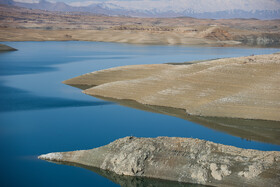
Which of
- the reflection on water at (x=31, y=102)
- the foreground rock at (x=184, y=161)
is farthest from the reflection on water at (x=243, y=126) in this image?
the reflection on water at (x=31, y=102)

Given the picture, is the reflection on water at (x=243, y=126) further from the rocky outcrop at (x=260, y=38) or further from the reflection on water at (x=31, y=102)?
the rocky outcrop at (x=260, y=38)

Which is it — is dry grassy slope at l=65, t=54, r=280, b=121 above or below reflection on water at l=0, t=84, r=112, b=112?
above

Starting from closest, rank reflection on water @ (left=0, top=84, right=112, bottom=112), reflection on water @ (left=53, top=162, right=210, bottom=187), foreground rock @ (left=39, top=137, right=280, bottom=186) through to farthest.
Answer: foreground rock @ (left=39, top=137, right=280, bottom=186) → reflection on water @ (left=53, top=162, right=210, bottom=187) → reflection on water @ (left=0, top=84, right=112, bottom=112)

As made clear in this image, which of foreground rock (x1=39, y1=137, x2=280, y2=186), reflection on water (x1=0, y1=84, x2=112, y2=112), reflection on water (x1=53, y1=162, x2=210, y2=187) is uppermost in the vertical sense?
foreground rock (x1=39, y1=137, x2=280, y2=186)

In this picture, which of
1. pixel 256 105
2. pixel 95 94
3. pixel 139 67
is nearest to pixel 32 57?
pixel 139 67

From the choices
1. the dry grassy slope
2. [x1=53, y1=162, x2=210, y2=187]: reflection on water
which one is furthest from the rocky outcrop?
[x1=53, y1=162, x2=210, y2=187]: reflection on water

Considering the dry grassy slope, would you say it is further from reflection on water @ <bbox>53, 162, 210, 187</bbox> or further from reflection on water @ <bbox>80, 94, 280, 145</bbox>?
reflection on water @ <bbox>53, 162, 210, 187</bbox>
